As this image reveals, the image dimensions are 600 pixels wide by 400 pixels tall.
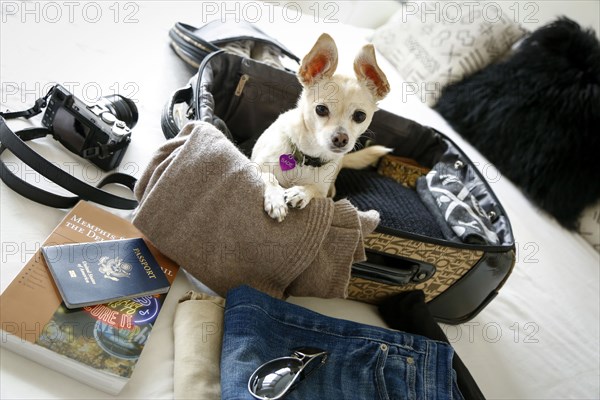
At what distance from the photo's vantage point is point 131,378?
715 mm

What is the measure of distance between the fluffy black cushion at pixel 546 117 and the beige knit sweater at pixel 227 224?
41.2 inches

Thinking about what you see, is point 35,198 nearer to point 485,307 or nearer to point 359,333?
point 359,333

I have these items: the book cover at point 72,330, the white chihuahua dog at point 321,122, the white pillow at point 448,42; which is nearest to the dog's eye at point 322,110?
the white chihuahua dog at point 321,122

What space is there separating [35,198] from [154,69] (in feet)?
2.14

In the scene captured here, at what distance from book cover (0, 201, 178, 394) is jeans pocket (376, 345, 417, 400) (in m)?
0.42

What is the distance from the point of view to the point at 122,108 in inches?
43.2

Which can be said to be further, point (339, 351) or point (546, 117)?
point (546, 117)

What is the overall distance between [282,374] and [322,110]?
0.60 m

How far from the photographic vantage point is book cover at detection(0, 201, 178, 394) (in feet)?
2.16

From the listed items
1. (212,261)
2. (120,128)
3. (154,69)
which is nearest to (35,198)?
(120,128)

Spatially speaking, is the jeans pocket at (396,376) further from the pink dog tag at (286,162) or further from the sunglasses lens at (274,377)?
the pink dog tag at (286,162)

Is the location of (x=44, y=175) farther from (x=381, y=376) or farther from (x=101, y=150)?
(x=381, y=376)

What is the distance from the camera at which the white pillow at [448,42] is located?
1.90 meters

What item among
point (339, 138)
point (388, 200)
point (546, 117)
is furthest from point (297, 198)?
point (546, 117)
